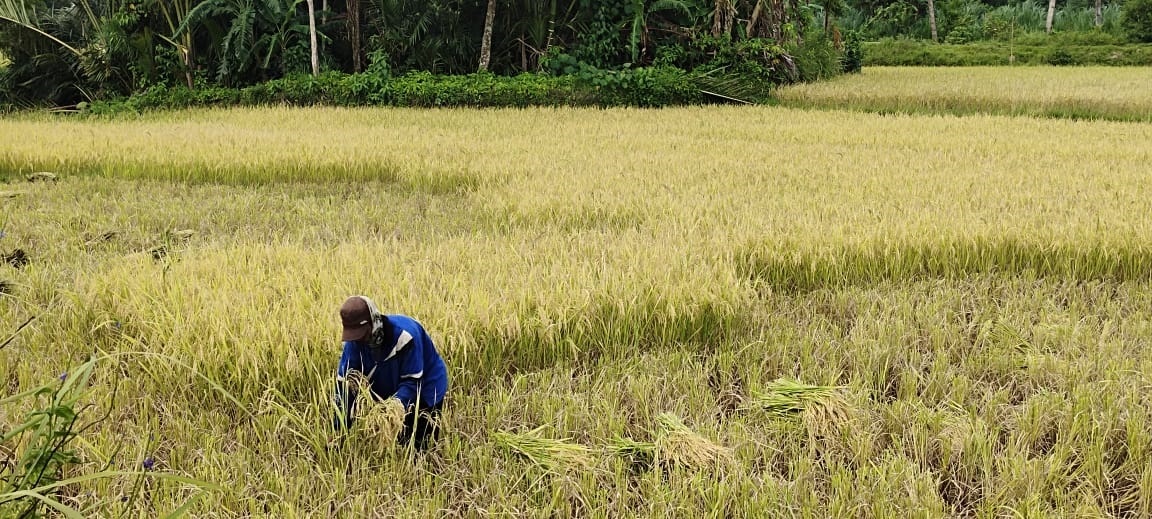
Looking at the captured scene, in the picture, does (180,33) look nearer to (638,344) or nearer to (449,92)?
(449,92)

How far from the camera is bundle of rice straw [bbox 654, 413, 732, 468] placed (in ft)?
5.09

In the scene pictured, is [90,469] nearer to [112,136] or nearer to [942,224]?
[942,224]

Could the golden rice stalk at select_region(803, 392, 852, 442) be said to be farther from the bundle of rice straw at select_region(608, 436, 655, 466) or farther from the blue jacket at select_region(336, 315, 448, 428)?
the blue jacket at select_region(336, 315, 448, 428)

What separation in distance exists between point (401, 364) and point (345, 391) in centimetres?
14

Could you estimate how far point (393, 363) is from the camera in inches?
54.7

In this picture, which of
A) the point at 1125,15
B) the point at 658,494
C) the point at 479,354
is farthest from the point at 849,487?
the point at 1125,15

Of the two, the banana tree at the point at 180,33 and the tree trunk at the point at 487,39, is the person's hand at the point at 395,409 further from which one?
the banana tree at the point at 180,33

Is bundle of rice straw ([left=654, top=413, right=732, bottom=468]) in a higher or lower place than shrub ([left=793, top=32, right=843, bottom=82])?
lower

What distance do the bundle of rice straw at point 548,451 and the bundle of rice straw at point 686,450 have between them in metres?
0.14

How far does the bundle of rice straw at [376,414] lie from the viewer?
1399 mm

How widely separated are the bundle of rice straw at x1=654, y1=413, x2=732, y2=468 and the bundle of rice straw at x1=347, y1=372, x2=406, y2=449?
49cm

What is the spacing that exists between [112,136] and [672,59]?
6.52m

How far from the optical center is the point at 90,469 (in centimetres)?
151

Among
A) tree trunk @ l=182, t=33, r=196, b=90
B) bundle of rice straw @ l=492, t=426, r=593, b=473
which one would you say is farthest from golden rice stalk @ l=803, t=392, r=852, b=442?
tree trunk @ l=182, t=33, r=196, b=90
